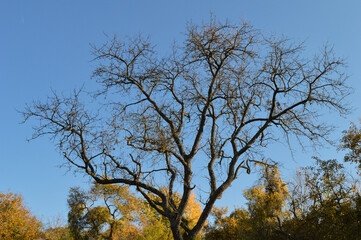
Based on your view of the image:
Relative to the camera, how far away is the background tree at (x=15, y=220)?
21914mm

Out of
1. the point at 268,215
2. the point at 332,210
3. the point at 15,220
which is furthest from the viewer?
the point at 15,220

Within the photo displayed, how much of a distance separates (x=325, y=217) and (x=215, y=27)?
Result: 23.2ft

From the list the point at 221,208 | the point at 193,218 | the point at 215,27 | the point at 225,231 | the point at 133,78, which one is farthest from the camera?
A: the point at 221,208

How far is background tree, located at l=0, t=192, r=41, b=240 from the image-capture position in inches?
863

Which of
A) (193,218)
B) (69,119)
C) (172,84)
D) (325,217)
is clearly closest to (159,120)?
(172,84)

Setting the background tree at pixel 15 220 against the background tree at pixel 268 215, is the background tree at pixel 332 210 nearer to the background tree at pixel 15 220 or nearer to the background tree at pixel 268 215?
the background tree at pixel 268 215

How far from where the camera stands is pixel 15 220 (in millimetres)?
22469

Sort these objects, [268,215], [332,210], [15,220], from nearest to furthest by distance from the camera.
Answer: [332,210] → [268,215] → [15,220]

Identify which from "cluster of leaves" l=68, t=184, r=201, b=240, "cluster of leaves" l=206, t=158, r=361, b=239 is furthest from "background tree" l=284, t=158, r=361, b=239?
"cluster of leaves" l=68, t=184, r=201, b=240

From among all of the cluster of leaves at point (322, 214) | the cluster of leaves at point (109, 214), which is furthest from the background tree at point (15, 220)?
the cluster of leaves at point (322, 214)

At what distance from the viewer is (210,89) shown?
988cm

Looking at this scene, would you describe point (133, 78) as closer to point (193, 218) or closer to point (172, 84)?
point (172, 84)

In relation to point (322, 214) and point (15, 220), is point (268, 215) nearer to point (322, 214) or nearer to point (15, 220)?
point (322, 214)

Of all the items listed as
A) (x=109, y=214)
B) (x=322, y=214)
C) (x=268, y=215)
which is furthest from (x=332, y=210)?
(x=109, y=214)
